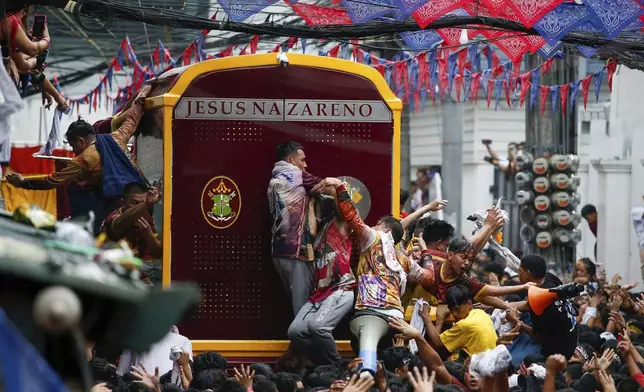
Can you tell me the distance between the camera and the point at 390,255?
10.7 meters

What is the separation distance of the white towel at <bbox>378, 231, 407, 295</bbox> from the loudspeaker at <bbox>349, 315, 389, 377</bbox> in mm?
398

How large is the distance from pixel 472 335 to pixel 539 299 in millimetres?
549

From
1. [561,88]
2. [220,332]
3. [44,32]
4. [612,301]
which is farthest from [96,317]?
[561,88]

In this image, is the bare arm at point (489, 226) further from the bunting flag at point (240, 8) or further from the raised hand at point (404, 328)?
the bunting flag at point (240, 8)

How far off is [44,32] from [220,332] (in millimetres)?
3002

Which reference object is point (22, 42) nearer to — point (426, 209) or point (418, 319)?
point (418, 319)

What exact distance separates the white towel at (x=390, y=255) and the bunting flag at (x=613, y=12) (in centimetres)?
244

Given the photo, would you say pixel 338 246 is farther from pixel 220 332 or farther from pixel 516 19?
pixel 516 19

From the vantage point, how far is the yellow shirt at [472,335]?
10016mm

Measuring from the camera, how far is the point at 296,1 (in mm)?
11344

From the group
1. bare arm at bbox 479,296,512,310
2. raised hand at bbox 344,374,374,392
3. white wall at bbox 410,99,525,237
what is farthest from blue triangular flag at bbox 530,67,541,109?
white wall at bbox 410,99,525,237

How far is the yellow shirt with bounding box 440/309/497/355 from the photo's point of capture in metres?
10.0

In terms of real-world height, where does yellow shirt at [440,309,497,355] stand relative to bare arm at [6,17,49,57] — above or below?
below

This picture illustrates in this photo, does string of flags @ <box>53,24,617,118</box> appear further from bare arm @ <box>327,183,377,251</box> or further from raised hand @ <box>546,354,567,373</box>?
raised hand @ <box>546,354,567,373</box>
